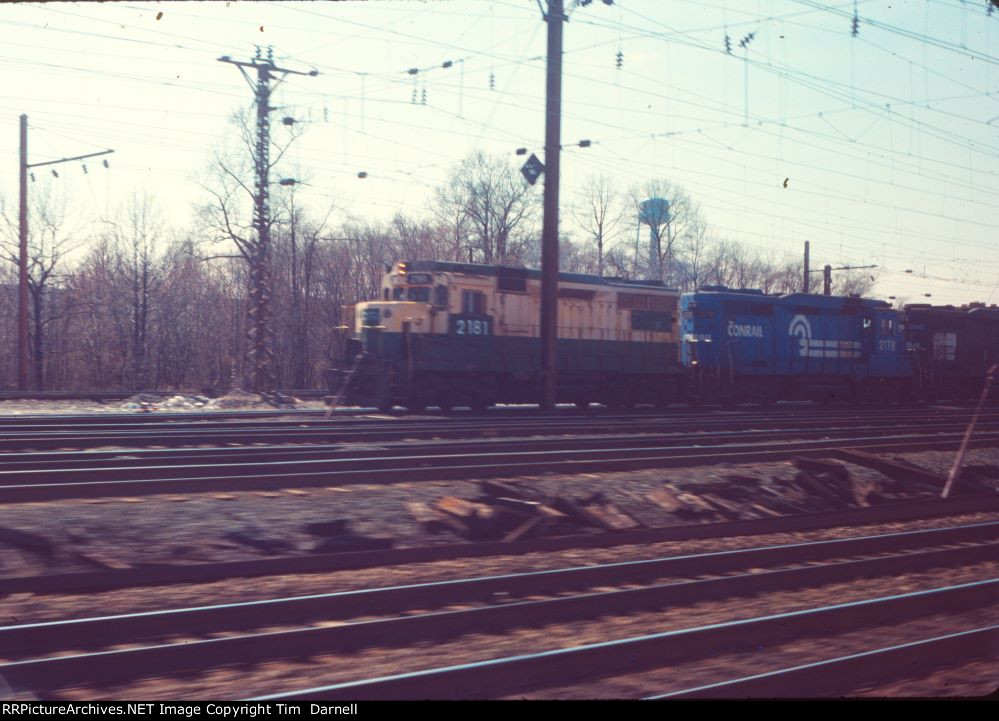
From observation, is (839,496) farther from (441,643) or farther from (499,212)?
(499,212)

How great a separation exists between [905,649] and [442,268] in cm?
1983

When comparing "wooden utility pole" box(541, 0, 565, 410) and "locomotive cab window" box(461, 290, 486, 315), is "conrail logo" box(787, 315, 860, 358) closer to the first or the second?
"wooden utility pole" box(541, 0, 565, 410)

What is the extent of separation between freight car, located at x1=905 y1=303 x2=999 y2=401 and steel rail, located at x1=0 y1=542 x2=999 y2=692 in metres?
29.0

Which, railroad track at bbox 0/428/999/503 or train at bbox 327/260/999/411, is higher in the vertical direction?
train at bbox 327/260/999/411

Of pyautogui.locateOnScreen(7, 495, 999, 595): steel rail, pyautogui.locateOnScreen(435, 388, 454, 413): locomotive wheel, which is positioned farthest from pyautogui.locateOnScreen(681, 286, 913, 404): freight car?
pyautogui.locateOnScreen(7, 495, 999, 595): steel rail

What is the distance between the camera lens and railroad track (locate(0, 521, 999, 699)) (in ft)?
17.4

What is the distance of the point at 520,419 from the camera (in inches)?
864

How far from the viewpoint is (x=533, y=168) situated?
2520 cm

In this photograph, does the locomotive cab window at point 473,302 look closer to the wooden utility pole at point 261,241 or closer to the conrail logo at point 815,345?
the wooden utility pole at point 261,241

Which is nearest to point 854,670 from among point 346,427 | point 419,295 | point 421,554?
point 421,554

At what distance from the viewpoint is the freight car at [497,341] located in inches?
957

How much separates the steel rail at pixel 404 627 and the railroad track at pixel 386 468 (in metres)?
4.77

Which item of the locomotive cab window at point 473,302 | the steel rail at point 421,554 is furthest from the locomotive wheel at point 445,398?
the steel rail at point 421,554

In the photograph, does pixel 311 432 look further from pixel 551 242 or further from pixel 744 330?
pixel 744 330
